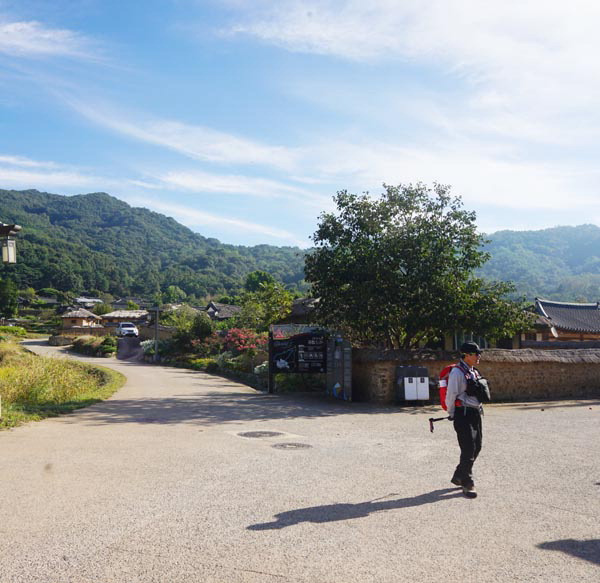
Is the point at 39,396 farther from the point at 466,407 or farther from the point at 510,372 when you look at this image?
the point at 510,372

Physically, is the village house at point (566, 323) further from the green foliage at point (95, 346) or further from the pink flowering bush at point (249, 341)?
the green foliage at point (95, 346)

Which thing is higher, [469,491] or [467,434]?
[467,434]

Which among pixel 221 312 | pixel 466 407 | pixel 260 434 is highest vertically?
pixel 221 312

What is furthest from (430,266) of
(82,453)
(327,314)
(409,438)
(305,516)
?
(305,516)

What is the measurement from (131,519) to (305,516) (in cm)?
163

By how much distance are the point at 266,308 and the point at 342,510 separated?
98.2ft

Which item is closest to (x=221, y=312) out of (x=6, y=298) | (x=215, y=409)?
(x=6, y=298)

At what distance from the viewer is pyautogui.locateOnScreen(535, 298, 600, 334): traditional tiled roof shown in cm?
3388

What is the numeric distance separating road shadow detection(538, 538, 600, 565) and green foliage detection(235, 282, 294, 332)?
2906 centimetres

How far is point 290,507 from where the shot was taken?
6.15 meters

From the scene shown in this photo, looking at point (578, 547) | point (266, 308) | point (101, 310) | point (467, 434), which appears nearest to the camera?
point (578, 547)

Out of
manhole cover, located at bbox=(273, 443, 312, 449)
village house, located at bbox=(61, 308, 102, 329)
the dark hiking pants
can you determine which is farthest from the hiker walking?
village house, located at bbox=(61, 308, 102, 329)

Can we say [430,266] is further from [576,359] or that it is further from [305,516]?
[305,516]

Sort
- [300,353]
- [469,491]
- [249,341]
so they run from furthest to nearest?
1. [249,341]
2. [300,353]
3. [469,491]
